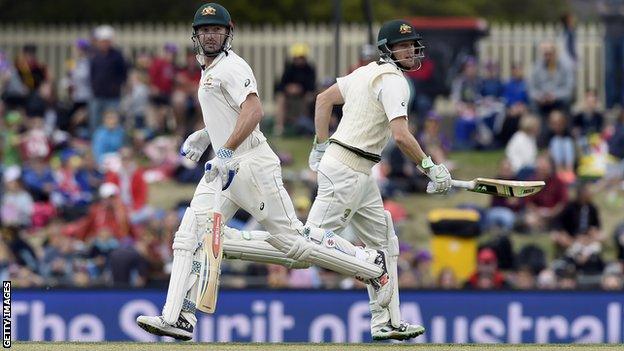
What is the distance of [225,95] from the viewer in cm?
1073

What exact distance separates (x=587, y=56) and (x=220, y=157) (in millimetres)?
14430

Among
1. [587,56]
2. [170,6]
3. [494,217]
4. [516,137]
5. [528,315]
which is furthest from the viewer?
[170,6]

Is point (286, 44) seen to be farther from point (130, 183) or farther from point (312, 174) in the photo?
point (130, 183)

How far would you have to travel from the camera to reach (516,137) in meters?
20.1

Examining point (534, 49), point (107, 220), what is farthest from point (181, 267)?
point (534, 49)

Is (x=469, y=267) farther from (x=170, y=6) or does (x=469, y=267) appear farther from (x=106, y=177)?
(x=170, y=6)

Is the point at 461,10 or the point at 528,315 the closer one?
the point at 528,315

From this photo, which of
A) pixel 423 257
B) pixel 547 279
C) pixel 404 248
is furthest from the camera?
pixel 404 248

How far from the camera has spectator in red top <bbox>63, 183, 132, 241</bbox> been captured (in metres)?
18.1

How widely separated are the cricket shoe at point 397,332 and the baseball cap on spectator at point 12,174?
8347 millimetres

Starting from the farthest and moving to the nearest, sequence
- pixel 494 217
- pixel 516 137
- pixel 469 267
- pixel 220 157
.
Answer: pixel 516 137 < pixel 494 217 < pixel 469 267 < pixel 220 157

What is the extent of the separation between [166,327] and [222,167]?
101 cm

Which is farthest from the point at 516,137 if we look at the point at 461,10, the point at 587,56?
the point at 461,10

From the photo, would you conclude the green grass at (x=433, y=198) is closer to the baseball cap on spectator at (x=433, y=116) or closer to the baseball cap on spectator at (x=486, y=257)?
the baseball cap on spectator at (x=433, y=116)
